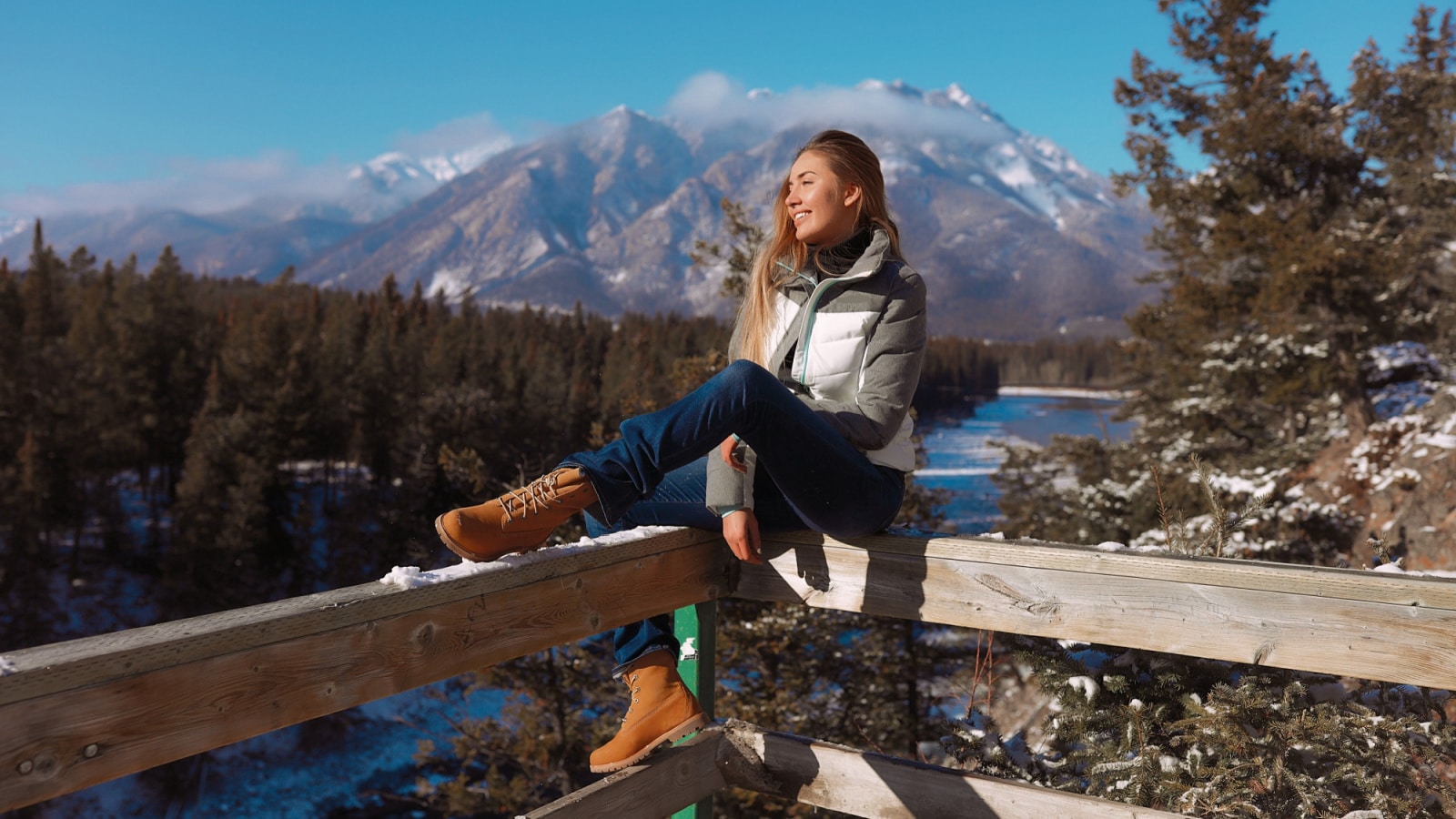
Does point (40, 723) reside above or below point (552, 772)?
above

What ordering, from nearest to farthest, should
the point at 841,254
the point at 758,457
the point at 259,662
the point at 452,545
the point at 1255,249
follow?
the point at 259,662 < the point at 452,545 < the point at 758,457 < the point at 841,254 < the point at 1255,249

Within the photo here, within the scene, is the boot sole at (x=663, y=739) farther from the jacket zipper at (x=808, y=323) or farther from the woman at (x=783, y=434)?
the jacket zipper at (x=808, y=323)

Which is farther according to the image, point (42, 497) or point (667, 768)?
point (42, 497)

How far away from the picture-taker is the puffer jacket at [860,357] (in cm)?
233

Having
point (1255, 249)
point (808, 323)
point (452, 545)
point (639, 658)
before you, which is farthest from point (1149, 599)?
point (1255, 249)

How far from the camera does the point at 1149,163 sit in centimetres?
1469

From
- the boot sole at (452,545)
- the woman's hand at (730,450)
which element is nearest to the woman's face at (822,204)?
the woman's hand at (730,450)

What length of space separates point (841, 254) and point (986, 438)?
51.7 metres

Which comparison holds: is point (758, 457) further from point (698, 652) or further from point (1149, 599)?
point (1149, 599)

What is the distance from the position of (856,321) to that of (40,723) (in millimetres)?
1870

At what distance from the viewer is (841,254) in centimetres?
269

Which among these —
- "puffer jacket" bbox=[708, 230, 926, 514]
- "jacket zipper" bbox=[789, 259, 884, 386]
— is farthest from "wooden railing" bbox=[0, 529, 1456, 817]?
"jacket zipper" bbox=[789, 259, 884, 386]

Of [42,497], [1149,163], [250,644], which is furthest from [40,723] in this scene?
[42,497]

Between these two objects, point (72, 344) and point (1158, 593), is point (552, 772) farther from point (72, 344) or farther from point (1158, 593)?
point (72, 344)
